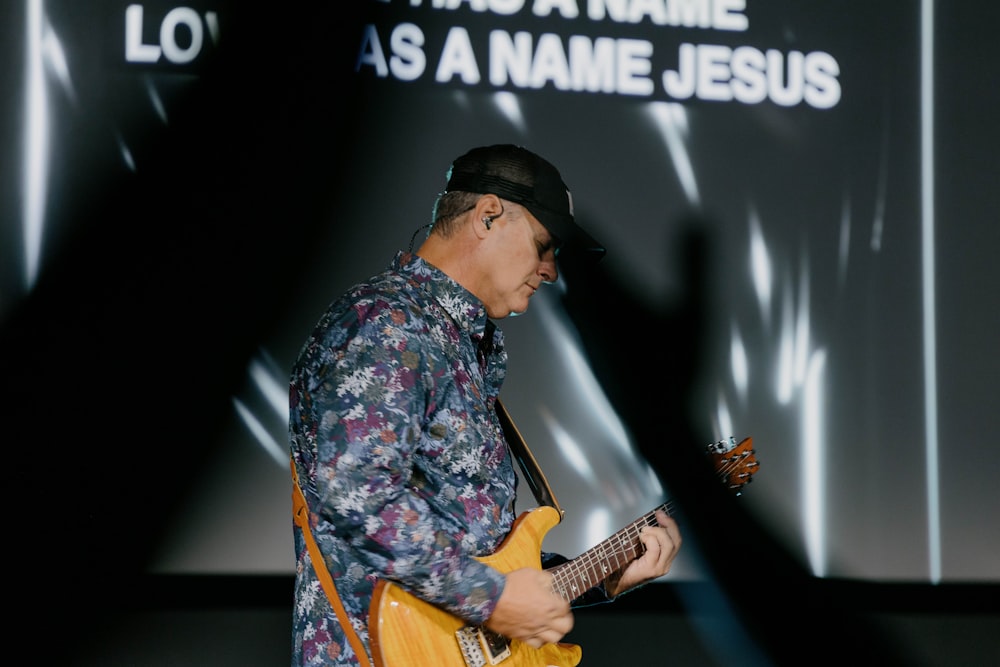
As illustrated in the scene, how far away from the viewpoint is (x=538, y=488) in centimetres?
220

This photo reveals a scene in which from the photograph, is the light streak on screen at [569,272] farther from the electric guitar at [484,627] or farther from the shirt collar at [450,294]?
the shirt collar at [450,294]

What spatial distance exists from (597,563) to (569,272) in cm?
178

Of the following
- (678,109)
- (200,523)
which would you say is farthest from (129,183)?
(678,109)

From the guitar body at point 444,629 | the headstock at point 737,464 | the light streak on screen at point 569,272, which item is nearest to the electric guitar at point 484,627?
the guitar body at point 444,629

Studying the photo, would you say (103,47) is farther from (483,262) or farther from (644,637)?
(644,637)

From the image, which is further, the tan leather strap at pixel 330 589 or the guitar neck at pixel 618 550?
the guitar neck at pixel 618 550

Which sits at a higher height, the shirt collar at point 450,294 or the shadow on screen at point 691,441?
the shirt collar at point 450,294

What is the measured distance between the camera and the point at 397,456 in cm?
165

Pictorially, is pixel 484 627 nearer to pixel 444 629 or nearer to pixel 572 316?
pixel 444 629

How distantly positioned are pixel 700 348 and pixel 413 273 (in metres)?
2.04

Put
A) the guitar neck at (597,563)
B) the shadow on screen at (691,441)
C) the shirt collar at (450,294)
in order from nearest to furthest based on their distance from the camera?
the shirt collar at (450,294) < the guitar neck at (597,563) < the shadow on screen at (691,441)

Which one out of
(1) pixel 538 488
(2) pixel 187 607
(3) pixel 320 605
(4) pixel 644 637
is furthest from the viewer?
(4) pixel 644 637

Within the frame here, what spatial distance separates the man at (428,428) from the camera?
1653 mm

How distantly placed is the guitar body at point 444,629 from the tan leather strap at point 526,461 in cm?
19
